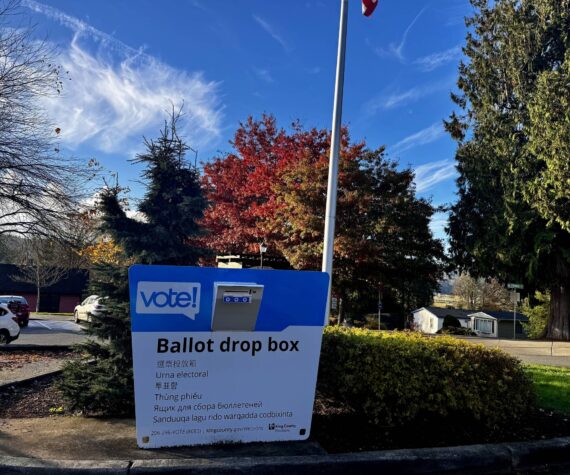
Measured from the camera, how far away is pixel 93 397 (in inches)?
198

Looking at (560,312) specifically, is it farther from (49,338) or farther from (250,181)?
(49,338)

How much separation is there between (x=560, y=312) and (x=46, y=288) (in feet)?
142

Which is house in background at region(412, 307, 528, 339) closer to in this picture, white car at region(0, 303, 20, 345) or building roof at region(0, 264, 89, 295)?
building roof at region(0, 264, 89, 295)

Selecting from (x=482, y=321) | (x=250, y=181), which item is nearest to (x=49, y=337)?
(x=250, y=181)

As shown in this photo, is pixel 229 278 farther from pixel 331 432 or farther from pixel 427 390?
pixel 427 390

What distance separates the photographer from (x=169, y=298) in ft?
13.6

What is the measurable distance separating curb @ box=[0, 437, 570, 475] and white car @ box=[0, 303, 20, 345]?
12720 mm

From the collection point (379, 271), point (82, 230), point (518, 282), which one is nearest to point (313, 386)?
point (82, 230)

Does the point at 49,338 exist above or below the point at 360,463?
below

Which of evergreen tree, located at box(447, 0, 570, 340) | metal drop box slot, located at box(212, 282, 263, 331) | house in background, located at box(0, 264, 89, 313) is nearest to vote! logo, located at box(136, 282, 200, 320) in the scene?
metal drop box slot, located at box(212, 282, 263, 331)

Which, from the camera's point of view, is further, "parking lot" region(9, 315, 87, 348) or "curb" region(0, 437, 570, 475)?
"parking lot" region(9, 315, 87, 348)

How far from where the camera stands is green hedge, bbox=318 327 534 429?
15.9 feet

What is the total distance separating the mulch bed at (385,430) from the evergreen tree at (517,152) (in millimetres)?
15646

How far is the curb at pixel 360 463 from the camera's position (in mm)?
3588
